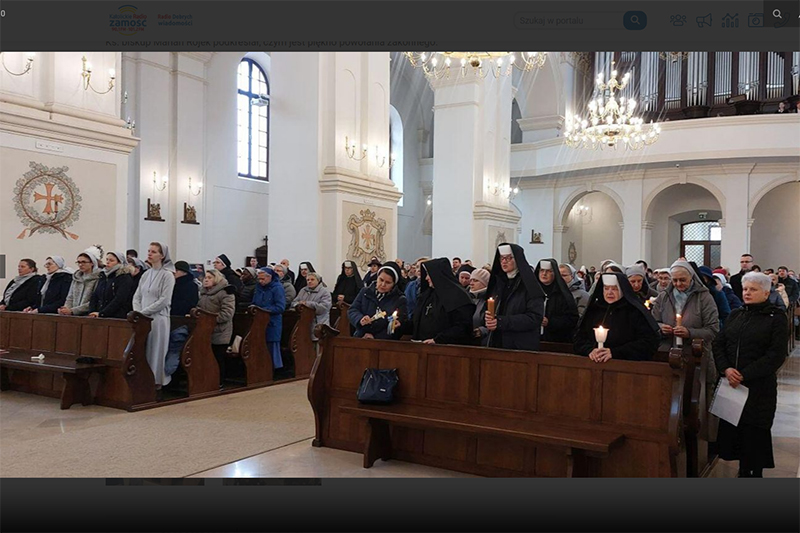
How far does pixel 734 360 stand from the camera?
4406 millimetres

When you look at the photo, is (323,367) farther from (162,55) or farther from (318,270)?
(162,55)

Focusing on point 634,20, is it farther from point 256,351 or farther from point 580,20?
point 256,351

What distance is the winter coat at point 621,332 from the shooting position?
14.1ft

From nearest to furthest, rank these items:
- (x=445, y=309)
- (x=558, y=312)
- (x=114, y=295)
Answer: (x=445, y=309), (x=558, y=312), (x=114, y=295)

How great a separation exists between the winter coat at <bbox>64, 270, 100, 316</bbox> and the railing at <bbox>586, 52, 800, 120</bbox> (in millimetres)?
16220

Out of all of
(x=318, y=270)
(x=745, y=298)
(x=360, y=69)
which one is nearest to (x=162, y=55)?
(x=360, y=69)

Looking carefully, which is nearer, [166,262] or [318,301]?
[166,262]

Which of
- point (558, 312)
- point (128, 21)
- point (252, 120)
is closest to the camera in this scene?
point (128, 21)

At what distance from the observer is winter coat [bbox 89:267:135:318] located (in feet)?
22.6

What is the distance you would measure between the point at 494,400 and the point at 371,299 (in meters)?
1.56

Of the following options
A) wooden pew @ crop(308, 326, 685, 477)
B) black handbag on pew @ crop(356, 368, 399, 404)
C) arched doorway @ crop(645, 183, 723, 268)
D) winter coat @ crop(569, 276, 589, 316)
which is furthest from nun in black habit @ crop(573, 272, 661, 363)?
arched doorway @ crop(645, 183, 723, 268)

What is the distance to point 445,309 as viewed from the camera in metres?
4.93

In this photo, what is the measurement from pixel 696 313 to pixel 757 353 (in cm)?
102

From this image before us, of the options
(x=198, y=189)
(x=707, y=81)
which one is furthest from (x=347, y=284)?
(x=707, y=81)
